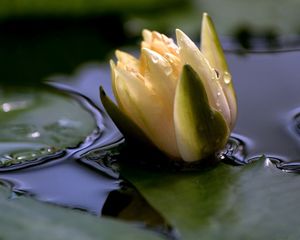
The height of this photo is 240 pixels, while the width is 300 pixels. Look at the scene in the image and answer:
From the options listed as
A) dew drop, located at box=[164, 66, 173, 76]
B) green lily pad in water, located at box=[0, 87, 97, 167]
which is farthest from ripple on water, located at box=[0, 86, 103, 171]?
dew drop, located at box=[164, 66, 173, 76]

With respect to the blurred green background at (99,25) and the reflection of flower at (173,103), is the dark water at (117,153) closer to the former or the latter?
the reflection of flower at (173,103)

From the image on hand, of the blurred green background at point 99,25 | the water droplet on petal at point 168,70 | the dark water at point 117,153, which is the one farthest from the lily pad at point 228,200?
the blurred green background at point 99,25

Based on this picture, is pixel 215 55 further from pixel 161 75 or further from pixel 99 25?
pixel 99 25

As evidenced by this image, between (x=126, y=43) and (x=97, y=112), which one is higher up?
(x=126, y=43)

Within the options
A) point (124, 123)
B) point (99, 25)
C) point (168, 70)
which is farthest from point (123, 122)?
point (99, 25)

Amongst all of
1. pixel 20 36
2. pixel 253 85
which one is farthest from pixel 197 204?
pixel 20 36

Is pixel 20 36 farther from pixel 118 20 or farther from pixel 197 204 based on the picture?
Answer: pixel 197 204
